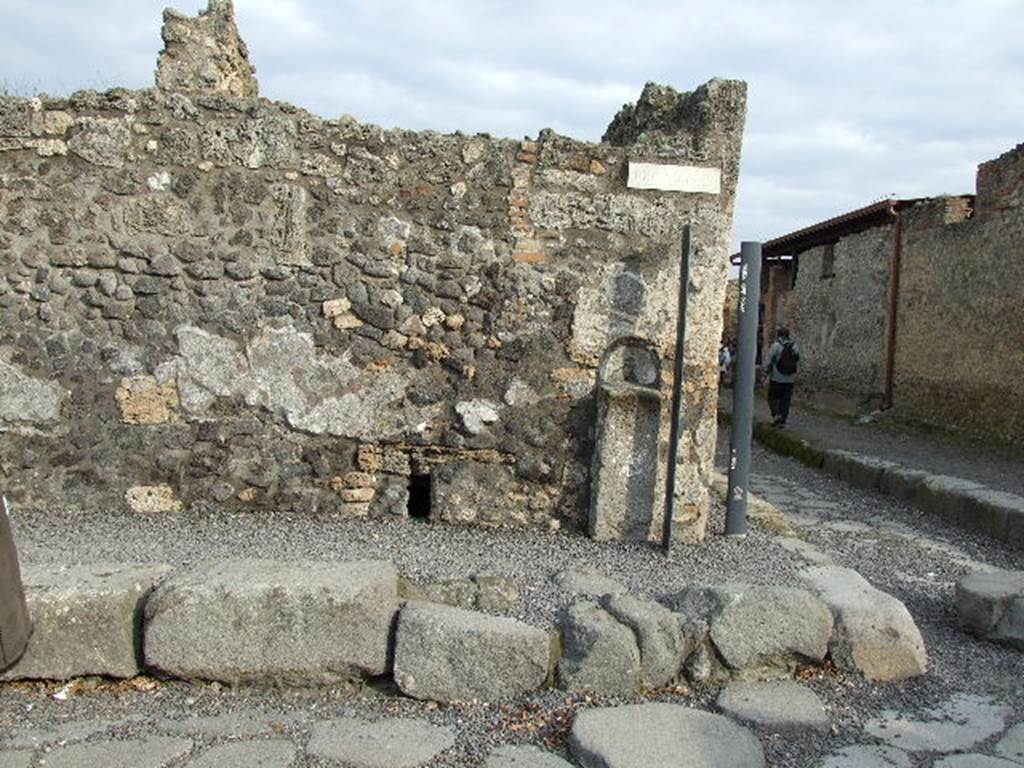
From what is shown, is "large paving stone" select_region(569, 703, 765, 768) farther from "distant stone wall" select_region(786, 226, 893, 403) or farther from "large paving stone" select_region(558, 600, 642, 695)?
"distant stone wall" select_region(786, 226, 893, 403)

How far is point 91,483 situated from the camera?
191 inches

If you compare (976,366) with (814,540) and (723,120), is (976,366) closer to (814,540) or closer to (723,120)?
(814,540)

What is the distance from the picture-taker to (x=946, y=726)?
3162 mm

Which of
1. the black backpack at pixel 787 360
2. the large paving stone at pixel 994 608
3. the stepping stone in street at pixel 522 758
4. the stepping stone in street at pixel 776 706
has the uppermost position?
the black backpack at pixel 787 360

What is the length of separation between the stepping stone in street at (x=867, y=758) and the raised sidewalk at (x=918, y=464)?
3804 mm

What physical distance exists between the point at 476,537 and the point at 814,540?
8.30 ft

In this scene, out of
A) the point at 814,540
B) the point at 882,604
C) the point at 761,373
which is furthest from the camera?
the point at 761,373

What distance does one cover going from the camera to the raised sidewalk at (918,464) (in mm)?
6641

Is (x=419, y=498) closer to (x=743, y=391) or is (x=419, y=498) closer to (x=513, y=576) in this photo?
(x=513, y=576)

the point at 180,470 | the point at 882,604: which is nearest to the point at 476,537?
the point at 180,470

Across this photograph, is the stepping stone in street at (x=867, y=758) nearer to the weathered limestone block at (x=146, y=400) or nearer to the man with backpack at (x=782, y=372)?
the weathered limestone block at (x=146, y=400)

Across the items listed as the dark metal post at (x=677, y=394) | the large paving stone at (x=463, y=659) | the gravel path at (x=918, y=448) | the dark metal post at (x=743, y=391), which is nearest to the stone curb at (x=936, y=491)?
the gravel path at (x=918, y=448)

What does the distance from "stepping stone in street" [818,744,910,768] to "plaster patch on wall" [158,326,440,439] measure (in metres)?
2.69

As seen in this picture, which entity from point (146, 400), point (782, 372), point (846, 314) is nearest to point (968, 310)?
point (782, 372)
